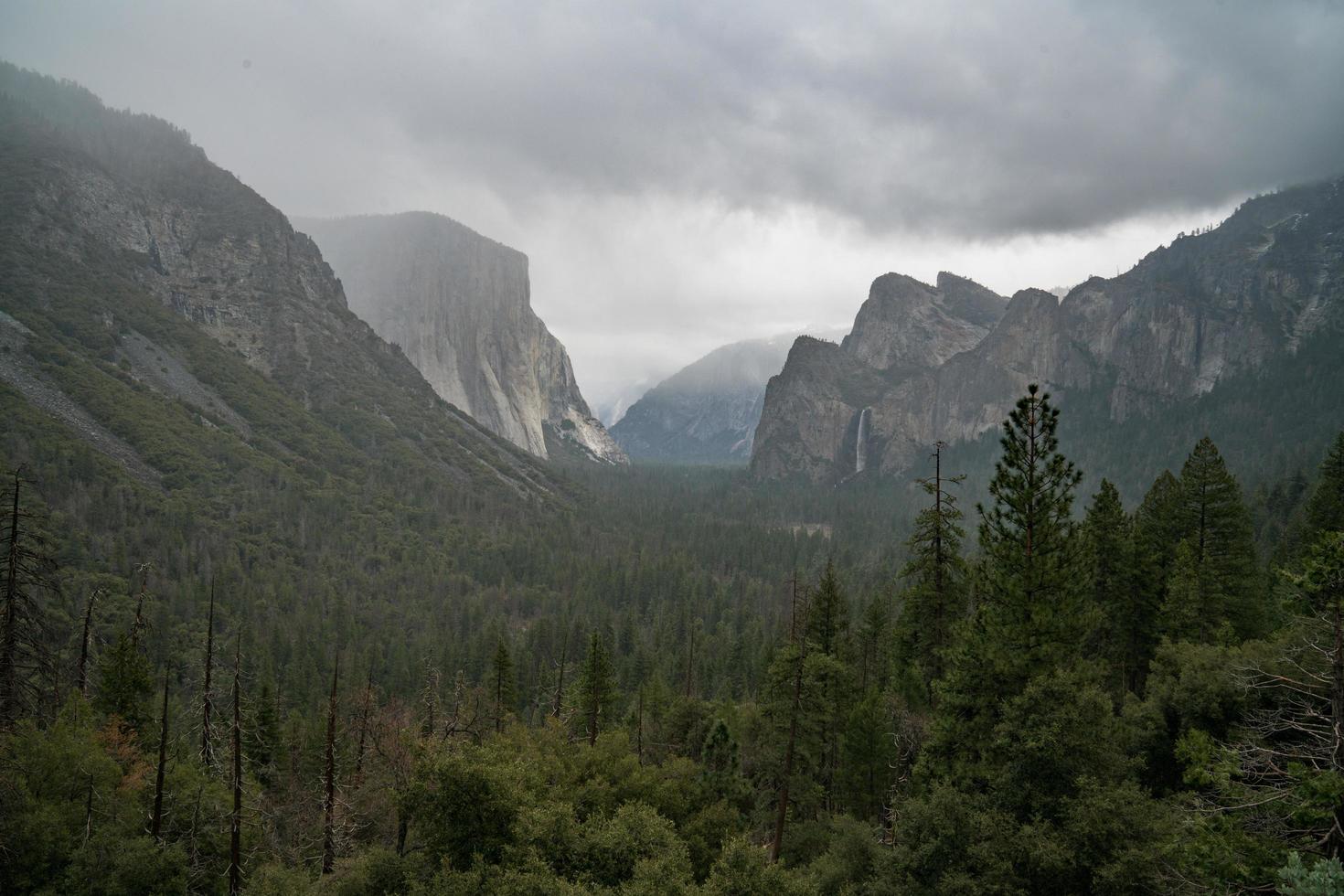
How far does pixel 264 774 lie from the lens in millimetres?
42500

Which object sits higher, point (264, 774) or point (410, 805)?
point (410, 805)

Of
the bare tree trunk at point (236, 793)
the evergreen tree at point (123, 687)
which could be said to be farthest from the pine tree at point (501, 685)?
the evergreen tree at point (123, 687)

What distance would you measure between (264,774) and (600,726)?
21.5 m

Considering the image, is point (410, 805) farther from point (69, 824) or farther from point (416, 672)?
point (416, 672)

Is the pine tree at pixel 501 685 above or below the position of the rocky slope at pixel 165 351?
below

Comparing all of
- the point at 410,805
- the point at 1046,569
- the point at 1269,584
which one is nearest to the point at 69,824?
the point at 410,805

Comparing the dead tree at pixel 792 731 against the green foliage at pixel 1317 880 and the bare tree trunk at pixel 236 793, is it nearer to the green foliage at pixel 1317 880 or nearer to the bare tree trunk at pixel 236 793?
the green foliage at pixel 1317 880

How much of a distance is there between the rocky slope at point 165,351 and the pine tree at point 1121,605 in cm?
13128

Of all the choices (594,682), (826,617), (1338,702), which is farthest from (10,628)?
(1338,702)

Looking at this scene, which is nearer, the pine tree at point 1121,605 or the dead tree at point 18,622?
the dead tree at point 18,622

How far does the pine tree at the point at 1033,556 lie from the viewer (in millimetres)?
19297

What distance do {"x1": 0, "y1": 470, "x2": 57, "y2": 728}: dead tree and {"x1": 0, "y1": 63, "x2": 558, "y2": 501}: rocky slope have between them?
106m

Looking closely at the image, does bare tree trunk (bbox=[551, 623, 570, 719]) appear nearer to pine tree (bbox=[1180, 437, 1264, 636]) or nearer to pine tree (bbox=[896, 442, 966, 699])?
pine tree (bbox=[896, 442, 966, 699])

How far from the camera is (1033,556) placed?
790 inches
